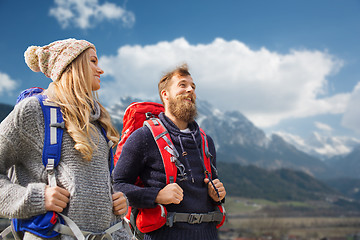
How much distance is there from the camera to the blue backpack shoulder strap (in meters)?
2.73

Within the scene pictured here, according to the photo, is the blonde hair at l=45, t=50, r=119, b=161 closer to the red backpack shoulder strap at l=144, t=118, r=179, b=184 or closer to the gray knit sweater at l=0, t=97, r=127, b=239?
the gray knit sweater at l=0, t=97, r=127, b=239

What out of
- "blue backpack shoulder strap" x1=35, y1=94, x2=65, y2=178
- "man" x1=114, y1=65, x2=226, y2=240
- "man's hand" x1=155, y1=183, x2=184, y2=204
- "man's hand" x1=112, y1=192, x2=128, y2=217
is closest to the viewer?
"blue backpack shoulder strap" x1=35, y1=94, x2=65, y2=178

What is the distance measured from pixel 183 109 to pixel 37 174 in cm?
260

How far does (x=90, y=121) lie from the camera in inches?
128

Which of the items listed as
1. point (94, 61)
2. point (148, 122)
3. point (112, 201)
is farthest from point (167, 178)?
point (94, 61)

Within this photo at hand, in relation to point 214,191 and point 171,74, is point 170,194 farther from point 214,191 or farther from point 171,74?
point 171,74

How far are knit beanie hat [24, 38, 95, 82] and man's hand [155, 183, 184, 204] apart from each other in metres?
1.86

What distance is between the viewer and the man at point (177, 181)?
4207 millimetres

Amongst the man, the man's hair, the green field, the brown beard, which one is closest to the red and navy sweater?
the man

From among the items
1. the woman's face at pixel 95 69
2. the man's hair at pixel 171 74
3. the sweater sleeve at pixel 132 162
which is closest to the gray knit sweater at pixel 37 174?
the woman's face at pixel 95 69

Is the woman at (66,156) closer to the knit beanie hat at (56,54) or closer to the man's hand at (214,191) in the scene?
the knit beanie hat at (56,54)

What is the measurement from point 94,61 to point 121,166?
60.7 inches

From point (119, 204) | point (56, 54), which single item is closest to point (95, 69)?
point (56, 54)

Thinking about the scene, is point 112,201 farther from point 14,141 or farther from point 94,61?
point 94,61
